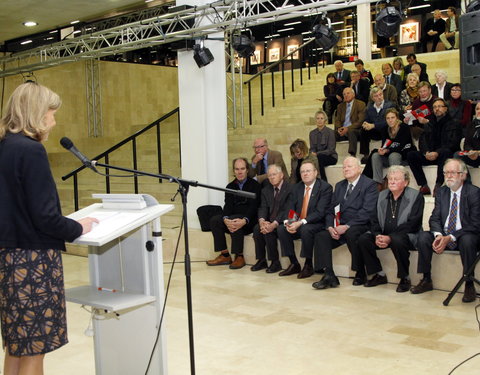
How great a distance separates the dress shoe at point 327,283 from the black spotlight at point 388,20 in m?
2.63

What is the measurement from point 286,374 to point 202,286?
8.40 ft

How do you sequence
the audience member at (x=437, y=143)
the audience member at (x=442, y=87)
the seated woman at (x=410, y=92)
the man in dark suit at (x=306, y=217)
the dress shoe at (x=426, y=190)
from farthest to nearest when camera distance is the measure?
1. the seated woman at (x=410, y=92)
2. the audience member at (x=442, y=87)
3. the dress shoe at (x=426, y=190)
4. the audience member at (x=437, y=143)
5. the man in dark suit at (x=306, y=217)

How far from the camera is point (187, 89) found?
828cm

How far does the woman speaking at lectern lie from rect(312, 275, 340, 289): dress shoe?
3.68 meters

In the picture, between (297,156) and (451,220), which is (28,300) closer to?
(451,220)

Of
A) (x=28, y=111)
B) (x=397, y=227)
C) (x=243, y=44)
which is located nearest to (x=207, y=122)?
(x=243, y=44)

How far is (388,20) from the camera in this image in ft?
21.6

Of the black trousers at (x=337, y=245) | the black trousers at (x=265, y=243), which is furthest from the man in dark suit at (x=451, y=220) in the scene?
the black trousers at (x=265, y=243)

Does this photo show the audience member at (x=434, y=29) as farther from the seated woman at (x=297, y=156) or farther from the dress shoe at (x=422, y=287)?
the dress shoe at (x=422, y=287)

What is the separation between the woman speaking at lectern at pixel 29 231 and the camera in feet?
7.77

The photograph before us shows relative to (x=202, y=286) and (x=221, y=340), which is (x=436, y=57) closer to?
(x=202, y=286)

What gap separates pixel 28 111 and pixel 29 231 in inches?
17.8

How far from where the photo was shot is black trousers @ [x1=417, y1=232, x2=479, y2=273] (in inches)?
205

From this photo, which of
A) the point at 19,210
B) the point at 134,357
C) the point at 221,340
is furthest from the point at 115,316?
the point at 221,340
